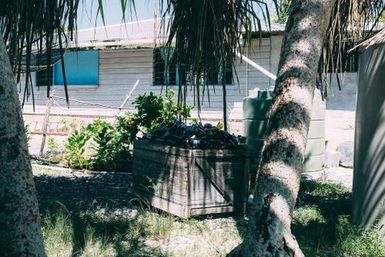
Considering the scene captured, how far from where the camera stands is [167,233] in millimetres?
4859

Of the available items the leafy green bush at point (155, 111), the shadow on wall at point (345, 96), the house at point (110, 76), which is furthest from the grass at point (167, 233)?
the house at point (110, 76)

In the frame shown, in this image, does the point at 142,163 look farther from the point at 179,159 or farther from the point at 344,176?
the point at 344,176

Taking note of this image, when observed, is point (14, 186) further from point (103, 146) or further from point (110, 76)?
point (110, 76)

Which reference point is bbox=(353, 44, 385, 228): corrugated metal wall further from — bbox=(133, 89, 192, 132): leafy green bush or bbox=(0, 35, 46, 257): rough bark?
bbox=(0, 35, 46, 257): rough bark

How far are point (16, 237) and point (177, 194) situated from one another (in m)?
4.13

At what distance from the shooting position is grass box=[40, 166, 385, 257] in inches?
169

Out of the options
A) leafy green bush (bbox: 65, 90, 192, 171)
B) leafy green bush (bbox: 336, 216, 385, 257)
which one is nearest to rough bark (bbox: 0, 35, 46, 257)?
leafy green bush (bbox: 336, 216, 385, 257)

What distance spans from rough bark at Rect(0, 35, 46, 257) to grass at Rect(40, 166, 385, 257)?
8.97ft

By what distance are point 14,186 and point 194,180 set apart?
4107mm

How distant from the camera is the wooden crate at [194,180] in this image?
5.43m

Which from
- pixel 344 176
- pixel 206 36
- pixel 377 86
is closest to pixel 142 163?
pixel 206 36

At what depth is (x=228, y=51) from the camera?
4996 millimetres

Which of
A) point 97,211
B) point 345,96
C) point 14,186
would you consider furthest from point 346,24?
point 345,96

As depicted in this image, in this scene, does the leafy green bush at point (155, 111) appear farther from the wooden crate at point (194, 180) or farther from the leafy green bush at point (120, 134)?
the wooden crate at point (194, 180)
